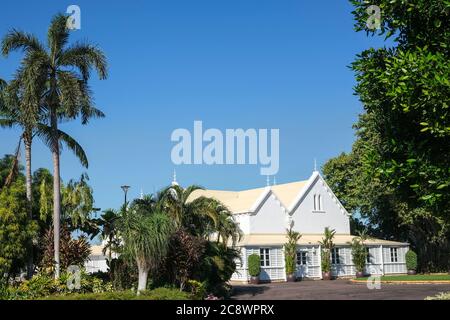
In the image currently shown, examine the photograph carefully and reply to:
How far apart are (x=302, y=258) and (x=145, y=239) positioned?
889 inches

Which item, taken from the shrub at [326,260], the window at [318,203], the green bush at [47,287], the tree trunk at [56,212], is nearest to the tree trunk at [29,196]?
the tree trunk at [56,212]

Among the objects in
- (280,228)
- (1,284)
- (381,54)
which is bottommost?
(1,284)

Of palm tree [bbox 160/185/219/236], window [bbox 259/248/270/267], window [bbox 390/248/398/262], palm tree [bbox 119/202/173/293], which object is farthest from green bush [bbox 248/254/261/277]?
palm tree [bbox 119/202/173/293]

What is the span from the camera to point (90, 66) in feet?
88.7

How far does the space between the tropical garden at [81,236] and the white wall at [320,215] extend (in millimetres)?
19002

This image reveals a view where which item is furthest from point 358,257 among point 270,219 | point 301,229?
point 270,219

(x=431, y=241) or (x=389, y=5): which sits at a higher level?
(x=389, y=5)

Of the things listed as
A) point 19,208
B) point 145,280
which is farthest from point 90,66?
point 145,280

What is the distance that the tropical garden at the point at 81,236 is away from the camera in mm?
22766

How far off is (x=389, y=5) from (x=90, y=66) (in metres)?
16.0

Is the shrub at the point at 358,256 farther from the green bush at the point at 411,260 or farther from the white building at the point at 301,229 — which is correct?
the green bush at the point at 411,260

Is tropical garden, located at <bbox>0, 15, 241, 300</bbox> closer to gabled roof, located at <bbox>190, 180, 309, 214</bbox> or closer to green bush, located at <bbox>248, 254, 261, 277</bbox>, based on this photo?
green bush, located at <bbox>248, 254, 261, 277</bbox>
